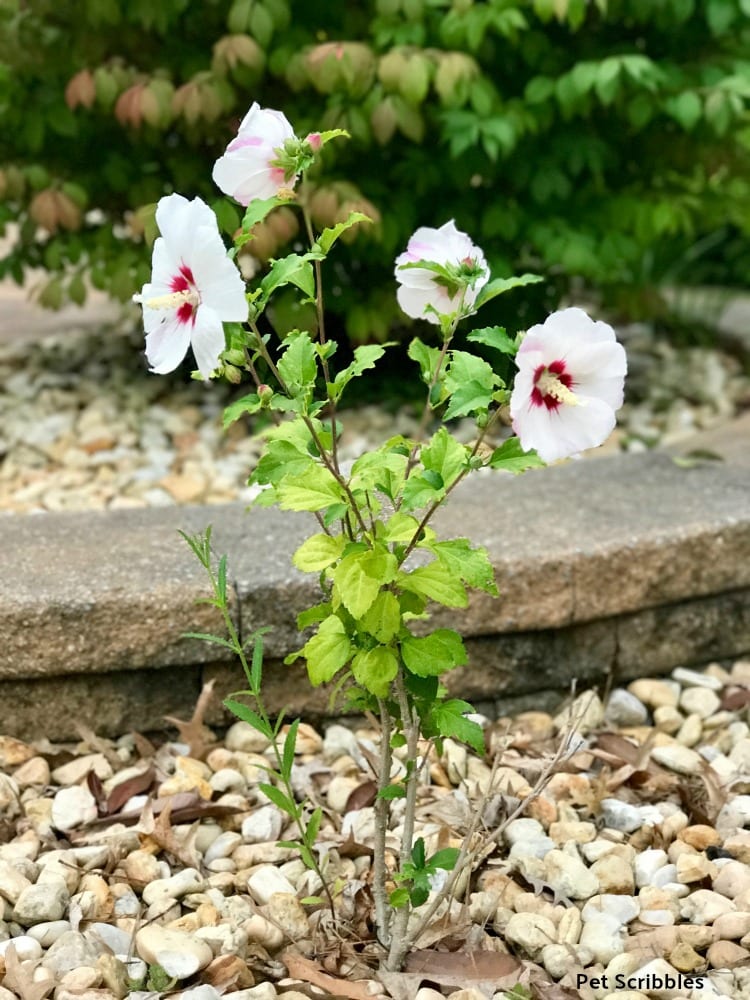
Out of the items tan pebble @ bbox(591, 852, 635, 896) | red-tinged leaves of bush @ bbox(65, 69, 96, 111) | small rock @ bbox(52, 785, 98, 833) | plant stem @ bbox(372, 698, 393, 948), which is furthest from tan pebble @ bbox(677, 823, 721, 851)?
red-tinged leaves of bush @ bbox(65, 69, 96, 111)

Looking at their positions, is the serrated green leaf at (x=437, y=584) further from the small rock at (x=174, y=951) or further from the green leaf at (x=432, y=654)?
the small rock at (x=174, y=951)

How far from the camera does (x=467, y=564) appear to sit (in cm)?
107

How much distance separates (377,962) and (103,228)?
2.36 meters

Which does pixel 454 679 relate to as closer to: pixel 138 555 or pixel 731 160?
pixel 138 555

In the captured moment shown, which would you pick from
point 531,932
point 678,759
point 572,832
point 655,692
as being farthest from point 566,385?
point 655,692

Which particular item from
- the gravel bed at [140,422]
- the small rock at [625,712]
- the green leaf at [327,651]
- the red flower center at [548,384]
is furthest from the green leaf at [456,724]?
the gravel bed at [140,422]

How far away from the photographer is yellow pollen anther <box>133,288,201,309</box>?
931 millimetres

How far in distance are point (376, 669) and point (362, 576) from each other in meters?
0.10

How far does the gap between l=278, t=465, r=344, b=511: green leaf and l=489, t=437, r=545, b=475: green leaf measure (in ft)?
0.51

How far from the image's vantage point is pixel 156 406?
326 centimetres

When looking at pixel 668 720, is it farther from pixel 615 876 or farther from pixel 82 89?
pixel 82 89

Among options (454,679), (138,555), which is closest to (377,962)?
(454,679)

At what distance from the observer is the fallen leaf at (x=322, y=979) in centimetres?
120

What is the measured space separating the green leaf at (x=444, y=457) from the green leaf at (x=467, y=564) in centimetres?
6
